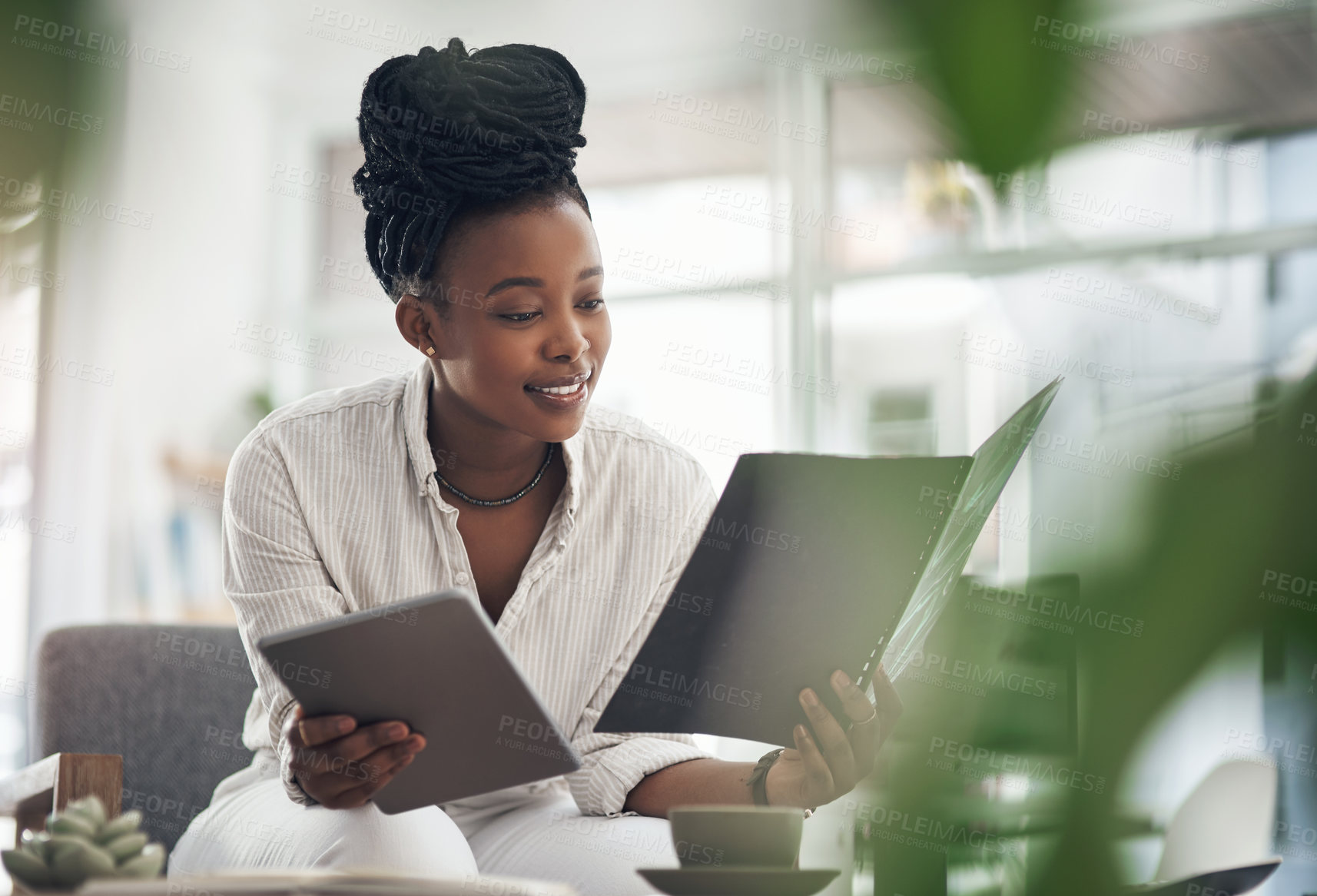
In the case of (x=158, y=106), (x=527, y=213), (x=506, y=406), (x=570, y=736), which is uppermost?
(x=158, y=106)

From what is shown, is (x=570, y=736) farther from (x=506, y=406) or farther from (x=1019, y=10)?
(x=1019, y=10)

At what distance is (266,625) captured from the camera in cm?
127

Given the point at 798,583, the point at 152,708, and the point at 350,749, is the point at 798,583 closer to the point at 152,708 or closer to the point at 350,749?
the point at 350,749

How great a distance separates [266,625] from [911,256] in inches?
110

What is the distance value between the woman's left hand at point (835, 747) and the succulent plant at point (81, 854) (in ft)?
1.74

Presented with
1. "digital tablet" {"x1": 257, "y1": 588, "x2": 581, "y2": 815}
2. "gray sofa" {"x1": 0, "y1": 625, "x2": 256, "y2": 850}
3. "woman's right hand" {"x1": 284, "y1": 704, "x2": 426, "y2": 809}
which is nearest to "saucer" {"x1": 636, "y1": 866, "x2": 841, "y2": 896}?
"digital tablet" {"x1": 257, "y1": 588, "x2": 581, "y2": 815}

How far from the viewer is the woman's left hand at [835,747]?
3.26ft

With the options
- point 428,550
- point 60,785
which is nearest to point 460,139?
point 428,550

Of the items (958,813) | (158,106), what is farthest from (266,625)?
(158,106)

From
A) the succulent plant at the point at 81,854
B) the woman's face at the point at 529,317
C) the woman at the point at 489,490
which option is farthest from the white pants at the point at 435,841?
the woman's face at the point at 529,317

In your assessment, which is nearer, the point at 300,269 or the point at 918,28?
the point at 918,28

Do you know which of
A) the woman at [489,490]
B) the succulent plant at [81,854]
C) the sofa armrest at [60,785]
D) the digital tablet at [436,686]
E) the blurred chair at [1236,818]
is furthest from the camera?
the woman at [489,490]

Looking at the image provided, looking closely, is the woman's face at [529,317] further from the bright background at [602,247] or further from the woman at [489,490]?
the bright background at [602,247]

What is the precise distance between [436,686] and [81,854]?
280 mm
